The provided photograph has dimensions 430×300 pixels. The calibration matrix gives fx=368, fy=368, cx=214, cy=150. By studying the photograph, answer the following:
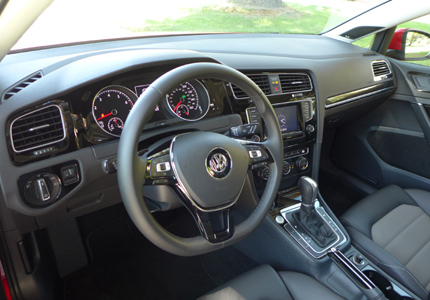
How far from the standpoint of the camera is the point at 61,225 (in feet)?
6.23

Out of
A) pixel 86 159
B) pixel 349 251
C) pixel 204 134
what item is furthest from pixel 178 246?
pixel 349 251

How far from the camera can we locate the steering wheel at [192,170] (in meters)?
1.01

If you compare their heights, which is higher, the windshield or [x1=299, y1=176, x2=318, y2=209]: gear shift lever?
the windshield

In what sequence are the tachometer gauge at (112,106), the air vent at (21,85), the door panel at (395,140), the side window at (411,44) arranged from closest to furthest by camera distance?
the air vent at (21,85) < the tachometer gauge at (112,106) < the door panel at (395,140) < the side window at (411,44)

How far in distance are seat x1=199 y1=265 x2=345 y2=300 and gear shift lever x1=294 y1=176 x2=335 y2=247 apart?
335 mm

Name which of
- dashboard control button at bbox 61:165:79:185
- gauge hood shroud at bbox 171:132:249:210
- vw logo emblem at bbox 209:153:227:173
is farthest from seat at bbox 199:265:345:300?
dashboard control button at bbox 61:165:79:185

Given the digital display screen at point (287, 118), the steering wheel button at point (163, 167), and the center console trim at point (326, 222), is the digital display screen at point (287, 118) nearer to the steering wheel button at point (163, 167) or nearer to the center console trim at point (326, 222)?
the center console trim at point (326, 222)

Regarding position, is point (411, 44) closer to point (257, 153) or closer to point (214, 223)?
point (257, 153)

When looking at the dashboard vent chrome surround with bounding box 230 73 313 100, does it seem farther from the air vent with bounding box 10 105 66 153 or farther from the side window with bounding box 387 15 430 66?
the side window with bounding box 387 15 430 66

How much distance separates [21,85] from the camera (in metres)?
1.27

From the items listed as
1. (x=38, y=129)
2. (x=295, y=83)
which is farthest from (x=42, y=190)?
(x=295, y=83)

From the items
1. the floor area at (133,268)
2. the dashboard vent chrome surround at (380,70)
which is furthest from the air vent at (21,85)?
the dashboard vent chrome surround at (380,70)

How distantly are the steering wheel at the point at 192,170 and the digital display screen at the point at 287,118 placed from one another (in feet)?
2.17

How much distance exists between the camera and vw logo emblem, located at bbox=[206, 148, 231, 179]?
1.12m
